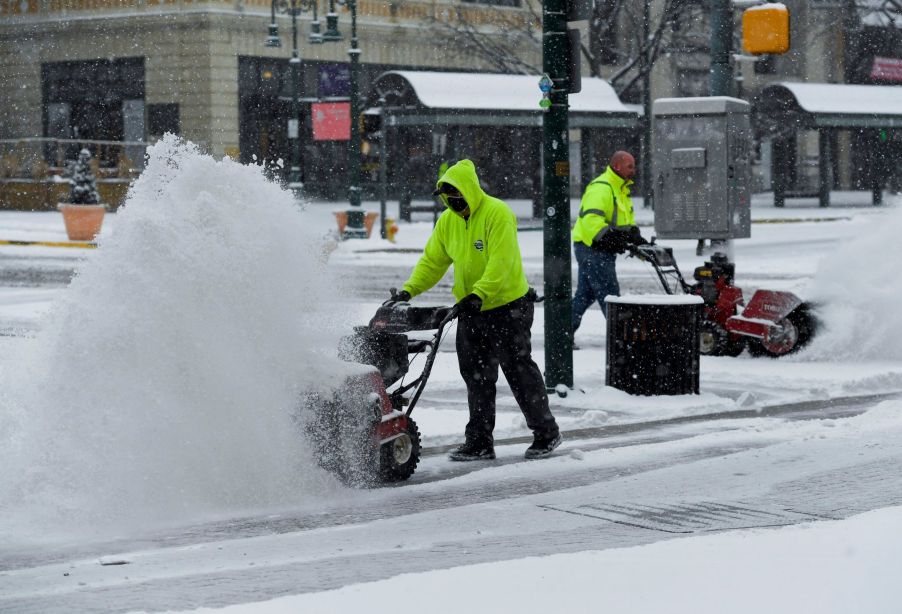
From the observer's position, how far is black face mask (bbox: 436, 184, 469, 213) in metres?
8.69

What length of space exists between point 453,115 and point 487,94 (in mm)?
1734

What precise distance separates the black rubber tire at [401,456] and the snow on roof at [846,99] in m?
34.6

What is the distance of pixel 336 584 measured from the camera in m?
5.92

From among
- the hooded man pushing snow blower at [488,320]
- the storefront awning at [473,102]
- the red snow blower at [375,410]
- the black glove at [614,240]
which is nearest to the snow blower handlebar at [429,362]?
the red snow blower at [375,410]

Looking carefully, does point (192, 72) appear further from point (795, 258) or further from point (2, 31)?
point (795, 258)

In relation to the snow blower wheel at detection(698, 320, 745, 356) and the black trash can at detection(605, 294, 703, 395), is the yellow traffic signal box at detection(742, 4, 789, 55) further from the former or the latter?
the black trash can at detection(605, 294, 703, 395)

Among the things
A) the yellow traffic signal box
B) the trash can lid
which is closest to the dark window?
the yellow traffic signal box

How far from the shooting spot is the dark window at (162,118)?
41656 mm

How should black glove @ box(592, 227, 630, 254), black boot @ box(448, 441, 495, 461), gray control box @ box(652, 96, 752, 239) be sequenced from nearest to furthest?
black boot @ box(448, 441, 495, 461)
black glove @ box(592, 227, 630, 254)
gray control box @ box(652, 96, 752, 239)

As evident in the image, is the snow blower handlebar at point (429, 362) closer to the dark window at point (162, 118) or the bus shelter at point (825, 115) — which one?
the dark window at point (162, 118)

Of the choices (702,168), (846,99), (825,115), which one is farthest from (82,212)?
(846,99)

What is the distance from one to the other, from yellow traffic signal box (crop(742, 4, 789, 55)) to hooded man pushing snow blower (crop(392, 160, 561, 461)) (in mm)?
5202

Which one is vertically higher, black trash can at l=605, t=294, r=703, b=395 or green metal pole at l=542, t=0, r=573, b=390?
green metal pole at l=542, t=0, r=573, b=390

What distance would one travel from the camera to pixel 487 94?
3531 cm
